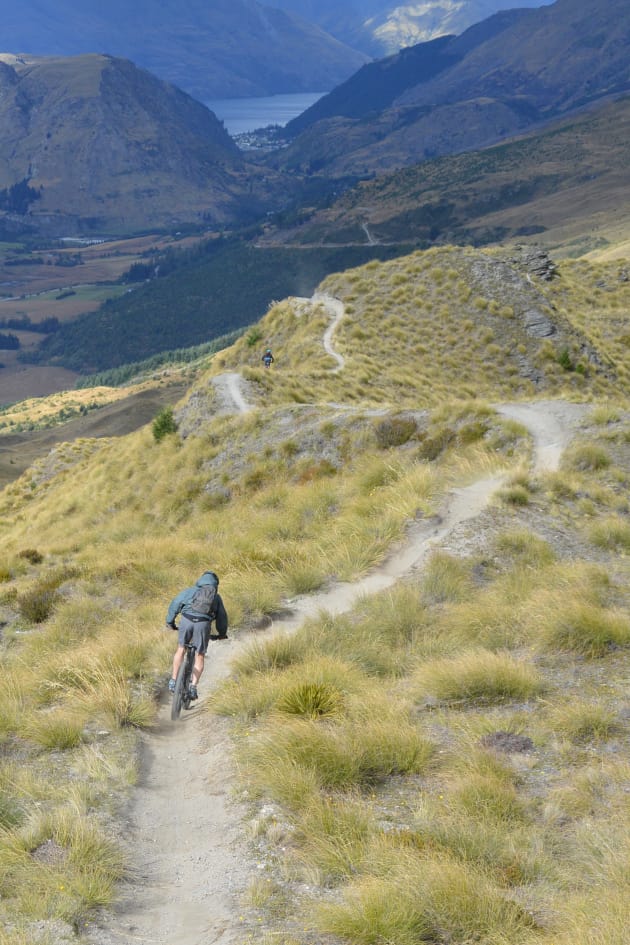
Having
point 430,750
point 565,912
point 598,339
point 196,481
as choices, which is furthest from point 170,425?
point 598,339

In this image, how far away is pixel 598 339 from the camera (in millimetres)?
52562

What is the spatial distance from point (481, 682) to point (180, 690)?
4.08 metres

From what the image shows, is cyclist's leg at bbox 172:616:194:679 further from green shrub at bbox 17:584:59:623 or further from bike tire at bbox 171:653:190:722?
green shrub at bbox 17:584:59:623

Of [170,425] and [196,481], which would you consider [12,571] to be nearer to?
[196,481]

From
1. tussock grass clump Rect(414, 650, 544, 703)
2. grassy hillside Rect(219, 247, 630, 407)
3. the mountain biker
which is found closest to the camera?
tussock grass clump Rect(414, 650, 544, 703)

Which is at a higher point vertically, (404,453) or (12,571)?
(404,453)

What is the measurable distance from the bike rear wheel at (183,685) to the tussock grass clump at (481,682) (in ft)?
10.5

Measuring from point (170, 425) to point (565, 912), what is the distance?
29.2 meters

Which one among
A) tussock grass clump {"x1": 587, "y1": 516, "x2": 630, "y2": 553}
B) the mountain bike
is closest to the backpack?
the mountain bike

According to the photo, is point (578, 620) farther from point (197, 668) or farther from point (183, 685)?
point (183, 685)

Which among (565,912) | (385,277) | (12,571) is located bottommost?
(12,571)

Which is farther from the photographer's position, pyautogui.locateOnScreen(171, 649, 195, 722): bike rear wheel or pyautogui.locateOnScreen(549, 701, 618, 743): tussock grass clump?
pyautogui.locateOnScreen(171, 649, 195, 722): bike rear wheel

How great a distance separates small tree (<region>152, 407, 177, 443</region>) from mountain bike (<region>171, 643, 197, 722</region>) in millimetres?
23231

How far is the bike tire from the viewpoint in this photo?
31.2 ft
